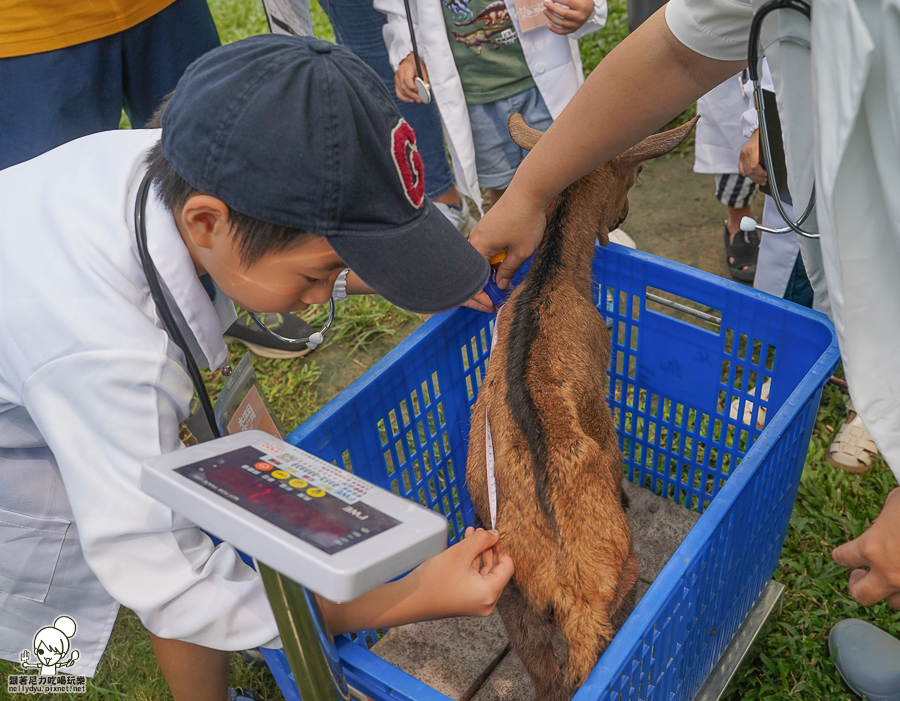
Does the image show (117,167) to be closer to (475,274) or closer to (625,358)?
(475,274)

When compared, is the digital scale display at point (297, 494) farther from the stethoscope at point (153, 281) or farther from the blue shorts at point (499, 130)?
the blue shorts at point (499, 130)

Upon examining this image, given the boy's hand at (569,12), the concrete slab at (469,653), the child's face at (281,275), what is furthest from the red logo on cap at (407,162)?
the boy's hand at (569,12)

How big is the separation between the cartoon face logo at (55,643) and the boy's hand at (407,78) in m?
2.48

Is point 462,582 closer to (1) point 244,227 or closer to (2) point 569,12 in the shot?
(1) point 244,227

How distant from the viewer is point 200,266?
1.69 metres

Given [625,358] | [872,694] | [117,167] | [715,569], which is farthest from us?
[625,358]

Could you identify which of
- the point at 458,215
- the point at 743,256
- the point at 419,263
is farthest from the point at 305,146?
the point at 743,256

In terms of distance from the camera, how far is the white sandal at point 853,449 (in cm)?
304

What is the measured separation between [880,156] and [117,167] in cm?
142

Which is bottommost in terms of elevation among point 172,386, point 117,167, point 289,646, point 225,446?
point 289,646

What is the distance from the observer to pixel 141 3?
9.29 ft

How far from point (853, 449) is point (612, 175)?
1.50 meters

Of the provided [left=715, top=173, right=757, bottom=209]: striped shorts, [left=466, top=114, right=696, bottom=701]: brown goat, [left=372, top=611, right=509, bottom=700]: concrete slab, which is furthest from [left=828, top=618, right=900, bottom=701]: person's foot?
[left=715, top=173, right=757, bottom=209]: striped shorts

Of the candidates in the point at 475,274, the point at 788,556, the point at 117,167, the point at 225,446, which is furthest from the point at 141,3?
the point at 788,556
